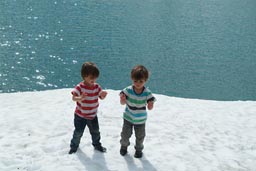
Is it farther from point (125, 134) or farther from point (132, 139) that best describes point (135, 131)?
point (132, 139)

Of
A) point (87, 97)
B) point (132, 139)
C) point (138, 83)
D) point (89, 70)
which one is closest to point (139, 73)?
point (138, 83)

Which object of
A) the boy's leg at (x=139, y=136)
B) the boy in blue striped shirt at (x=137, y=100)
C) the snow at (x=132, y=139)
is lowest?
the snow at (x=132, y=139)

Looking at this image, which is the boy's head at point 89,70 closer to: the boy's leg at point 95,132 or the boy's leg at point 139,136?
the boy's leg at point 95,132

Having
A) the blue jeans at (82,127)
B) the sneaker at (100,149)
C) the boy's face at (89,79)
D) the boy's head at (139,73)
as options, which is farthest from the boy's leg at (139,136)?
the boy's face at (89,79)

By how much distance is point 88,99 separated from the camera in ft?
27.6

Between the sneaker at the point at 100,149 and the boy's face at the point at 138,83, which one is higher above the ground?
the boy's face at the point at 138,83

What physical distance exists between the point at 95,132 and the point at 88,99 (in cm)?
108

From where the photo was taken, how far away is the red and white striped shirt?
831 cm

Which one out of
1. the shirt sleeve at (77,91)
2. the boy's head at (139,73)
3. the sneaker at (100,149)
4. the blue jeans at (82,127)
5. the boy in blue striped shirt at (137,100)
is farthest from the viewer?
the sneaker at (100,149)

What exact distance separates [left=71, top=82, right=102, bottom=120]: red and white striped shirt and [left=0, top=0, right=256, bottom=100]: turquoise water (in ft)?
133

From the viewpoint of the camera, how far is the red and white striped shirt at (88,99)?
8312 mm

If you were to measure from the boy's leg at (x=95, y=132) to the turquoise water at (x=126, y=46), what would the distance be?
3989cm

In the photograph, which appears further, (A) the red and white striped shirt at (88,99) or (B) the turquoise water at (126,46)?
(B) the turquoise water at (126,46)

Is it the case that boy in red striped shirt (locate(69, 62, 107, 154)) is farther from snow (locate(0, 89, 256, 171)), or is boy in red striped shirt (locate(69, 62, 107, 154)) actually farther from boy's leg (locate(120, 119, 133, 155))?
snow (locate(0, 89, 256, 171))
